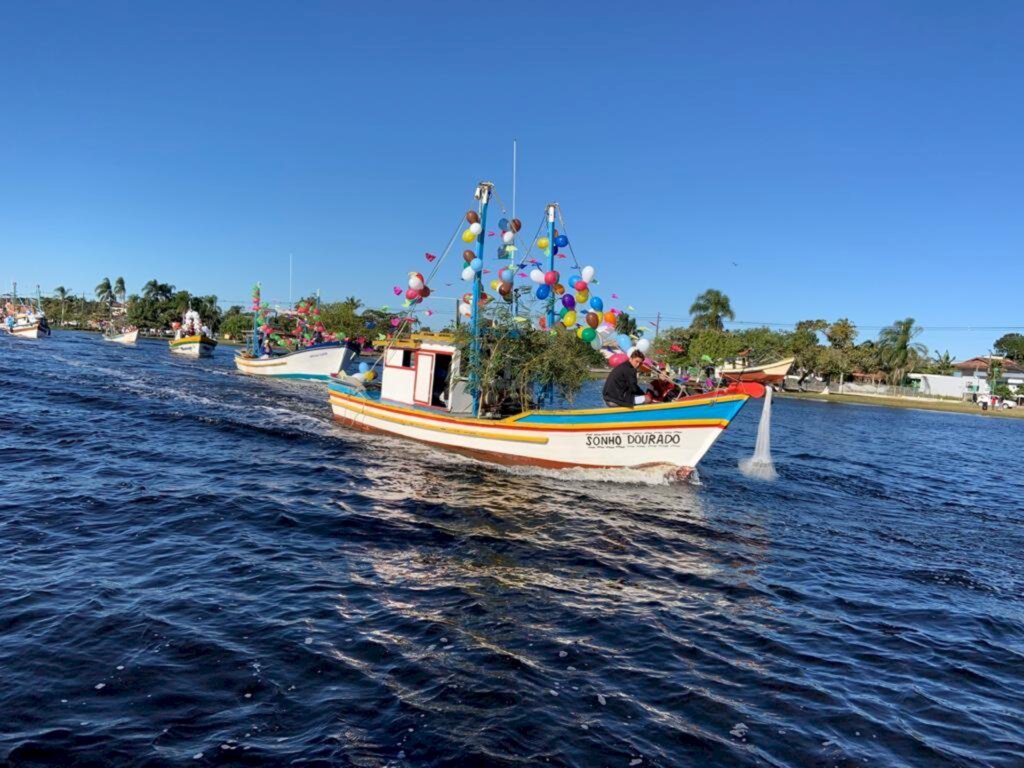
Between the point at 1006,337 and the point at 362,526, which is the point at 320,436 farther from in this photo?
the point at 1006,337

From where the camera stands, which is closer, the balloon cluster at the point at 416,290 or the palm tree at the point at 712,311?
the balloon cluster at the point at 416,290

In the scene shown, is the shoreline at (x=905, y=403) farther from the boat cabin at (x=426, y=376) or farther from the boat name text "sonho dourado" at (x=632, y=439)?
the boat name text "sonho dourado" at (x=632, y=439)

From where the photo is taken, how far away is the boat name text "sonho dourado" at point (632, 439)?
13.6 meters

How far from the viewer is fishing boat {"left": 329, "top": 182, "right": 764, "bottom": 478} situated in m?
13.4

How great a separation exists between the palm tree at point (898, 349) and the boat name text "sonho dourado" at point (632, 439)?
86695 mm

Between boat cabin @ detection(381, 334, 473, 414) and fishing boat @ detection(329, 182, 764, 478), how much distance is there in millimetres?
31

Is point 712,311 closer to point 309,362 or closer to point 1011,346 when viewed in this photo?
point 309,362

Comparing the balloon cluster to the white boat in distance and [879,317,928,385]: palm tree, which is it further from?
[879,317,928,385]: palm tree

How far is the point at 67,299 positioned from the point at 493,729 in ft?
613

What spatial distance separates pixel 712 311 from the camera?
301 feet

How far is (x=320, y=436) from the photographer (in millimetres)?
18891

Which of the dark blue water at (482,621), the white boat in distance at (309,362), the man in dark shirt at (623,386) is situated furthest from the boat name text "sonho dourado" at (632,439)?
the white boat in distance at (309,362)

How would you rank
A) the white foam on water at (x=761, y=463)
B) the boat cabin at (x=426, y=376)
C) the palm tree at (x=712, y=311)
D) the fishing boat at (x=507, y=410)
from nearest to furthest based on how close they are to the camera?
the fishing boat at (x=507, y=410) → the white foam on water at (x=761, y=463) → the boat cabin at (x=426, y=376) → the palm tree at (x=712, y=311)

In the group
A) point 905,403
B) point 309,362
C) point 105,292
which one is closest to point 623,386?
point 309,362
